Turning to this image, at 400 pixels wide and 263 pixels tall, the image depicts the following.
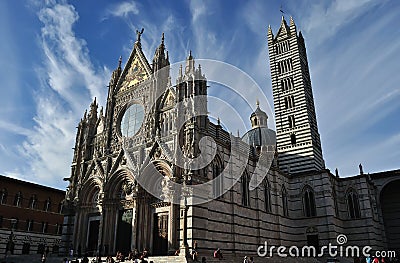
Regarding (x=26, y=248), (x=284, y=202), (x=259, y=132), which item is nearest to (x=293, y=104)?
(x=259, y=132)

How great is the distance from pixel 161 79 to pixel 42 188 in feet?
58.4

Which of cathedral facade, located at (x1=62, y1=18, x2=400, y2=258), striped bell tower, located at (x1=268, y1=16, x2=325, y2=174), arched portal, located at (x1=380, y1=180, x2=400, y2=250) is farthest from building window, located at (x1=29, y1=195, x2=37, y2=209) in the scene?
arched portal, located at (x1=380, y1=180, x2=400, y2=250)

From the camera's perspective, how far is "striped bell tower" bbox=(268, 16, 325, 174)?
33.6 m

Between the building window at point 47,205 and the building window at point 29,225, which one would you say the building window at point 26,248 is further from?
the building window at point 47,205

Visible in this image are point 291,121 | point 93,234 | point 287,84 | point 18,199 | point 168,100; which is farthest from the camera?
point 287,84

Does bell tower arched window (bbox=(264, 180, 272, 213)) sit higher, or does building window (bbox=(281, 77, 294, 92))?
building window (bbox=(281, 77, 294, 92))

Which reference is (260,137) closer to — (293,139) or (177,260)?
(293,139)

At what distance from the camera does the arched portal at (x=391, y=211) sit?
3450 cm

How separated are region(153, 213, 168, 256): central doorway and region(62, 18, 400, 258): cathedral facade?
7 centimetres

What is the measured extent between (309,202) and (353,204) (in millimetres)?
4469

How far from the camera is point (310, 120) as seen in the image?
35.0m

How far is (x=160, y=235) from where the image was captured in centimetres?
2161

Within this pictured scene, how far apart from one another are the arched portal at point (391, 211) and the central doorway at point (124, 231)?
1075 inches

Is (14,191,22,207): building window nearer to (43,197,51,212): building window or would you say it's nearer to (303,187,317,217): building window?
(43,197,51,212): building window
